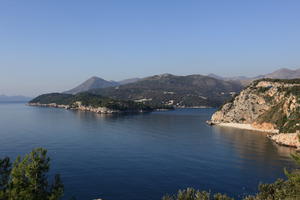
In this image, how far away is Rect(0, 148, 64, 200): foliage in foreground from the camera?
30.2m

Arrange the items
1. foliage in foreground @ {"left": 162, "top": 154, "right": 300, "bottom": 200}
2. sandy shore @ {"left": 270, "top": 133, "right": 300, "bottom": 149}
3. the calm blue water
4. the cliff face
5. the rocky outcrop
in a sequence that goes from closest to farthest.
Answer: foliage in foreground @ {"left": 162, "top": 154, "right": 300, "bottom": 200}, the calm blue water, sandy shore @ {"left": 270, "top": 133, "right": 300, "bottom": 149}, the rocky outcrop, the cliff face

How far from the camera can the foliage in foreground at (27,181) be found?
30.2 m

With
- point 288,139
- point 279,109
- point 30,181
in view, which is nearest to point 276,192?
point 30,181

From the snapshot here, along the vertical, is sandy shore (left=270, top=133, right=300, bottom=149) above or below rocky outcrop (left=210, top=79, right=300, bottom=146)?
below

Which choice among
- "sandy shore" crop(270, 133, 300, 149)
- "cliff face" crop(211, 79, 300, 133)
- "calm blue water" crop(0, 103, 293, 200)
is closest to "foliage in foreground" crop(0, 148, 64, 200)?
"calm blue water" crop(0, 103, 293, 200)

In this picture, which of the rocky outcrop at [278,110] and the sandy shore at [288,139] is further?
the rocky outcrop at [278,110]

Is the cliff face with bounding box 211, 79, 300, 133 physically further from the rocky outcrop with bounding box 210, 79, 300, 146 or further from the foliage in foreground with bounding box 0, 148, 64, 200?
the foliage in foreground with bounding box 0, 148, 64, 200

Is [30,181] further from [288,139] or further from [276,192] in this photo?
[288,139]

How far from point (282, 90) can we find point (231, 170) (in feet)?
421

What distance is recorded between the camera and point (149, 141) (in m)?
130

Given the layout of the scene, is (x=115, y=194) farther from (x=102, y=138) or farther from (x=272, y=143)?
(x=272, y=143)

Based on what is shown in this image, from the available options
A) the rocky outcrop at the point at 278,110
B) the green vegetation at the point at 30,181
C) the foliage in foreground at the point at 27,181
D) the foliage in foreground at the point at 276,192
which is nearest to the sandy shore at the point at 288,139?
the rocky outcrop at the point at 278,110

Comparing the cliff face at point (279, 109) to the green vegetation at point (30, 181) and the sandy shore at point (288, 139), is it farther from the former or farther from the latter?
the green vegetation at point (30, 181)

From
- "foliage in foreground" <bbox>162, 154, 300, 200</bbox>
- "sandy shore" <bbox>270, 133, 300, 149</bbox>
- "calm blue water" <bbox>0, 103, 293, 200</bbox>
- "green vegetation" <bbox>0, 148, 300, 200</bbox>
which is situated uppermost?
"green vegetation" <bbox>0, 148, 300, 200</bbox>
